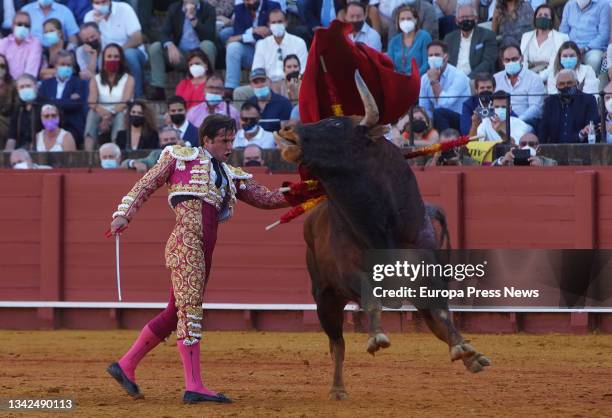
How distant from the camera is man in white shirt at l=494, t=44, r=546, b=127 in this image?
11.1 m

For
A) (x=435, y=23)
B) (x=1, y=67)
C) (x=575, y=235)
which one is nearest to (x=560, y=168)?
(x=575, y=235)

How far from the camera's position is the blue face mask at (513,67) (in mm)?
11297

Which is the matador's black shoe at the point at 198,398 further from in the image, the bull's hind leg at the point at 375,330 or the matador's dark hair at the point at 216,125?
the matador's dark hair at the point at 216,125

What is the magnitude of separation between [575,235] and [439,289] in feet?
15.3

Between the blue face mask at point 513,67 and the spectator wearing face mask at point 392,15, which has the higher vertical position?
the spectator wearing face mask at point 392,15

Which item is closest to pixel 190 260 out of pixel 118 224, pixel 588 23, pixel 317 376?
pixel 118 224

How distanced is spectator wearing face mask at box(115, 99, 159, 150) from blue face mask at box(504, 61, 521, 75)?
123 inches

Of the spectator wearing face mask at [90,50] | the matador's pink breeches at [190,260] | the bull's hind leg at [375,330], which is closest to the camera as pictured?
the bull's hind leg at [375,330]

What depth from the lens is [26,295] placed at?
38.4 feet

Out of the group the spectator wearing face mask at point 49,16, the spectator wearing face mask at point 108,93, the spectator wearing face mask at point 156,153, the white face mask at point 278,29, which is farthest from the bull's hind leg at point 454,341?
the spectator wearing face mask at point 49,16

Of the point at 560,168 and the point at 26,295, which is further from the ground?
the point at 560,168

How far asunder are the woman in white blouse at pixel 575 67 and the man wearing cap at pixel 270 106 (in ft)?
7.33

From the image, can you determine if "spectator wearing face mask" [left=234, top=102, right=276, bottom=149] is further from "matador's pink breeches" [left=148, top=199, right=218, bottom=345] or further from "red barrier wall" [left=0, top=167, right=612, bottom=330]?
"matador's pink breeches" [left=148, top=199, right=218, bottom=345]

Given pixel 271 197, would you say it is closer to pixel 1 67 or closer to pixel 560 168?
pixel 560 168
